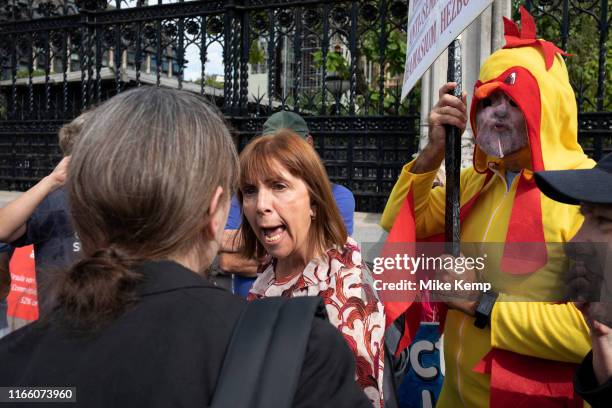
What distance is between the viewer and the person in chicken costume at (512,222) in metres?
1.84

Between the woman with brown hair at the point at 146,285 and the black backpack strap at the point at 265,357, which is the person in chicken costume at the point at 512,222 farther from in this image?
the black backpack strap at the point at 265,357

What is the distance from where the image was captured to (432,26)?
2.03 meters

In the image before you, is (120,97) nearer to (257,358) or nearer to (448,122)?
(257,358)

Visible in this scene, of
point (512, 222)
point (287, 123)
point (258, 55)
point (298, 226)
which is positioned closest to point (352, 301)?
point (298, 226)

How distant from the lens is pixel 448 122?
2066 millimetres

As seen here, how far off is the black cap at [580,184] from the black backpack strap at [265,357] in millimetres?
863

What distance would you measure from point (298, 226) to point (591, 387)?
1.05 meters

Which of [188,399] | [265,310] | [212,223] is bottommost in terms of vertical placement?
[188,399]

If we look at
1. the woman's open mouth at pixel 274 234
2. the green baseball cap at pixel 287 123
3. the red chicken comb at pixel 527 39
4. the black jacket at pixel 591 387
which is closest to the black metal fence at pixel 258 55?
the green baseball cap at pixel 287 123

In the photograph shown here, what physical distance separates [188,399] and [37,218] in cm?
230

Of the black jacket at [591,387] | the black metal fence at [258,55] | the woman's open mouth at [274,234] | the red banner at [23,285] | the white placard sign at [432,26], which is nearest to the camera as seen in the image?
the black jacket at [591,387]

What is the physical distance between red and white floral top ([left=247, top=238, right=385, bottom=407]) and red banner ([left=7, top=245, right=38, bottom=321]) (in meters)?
1.67

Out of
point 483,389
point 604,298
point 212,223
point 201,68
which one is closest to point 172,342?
point 212,223

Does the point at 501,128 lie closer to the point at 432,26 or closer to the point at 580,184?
the point at 432,26
